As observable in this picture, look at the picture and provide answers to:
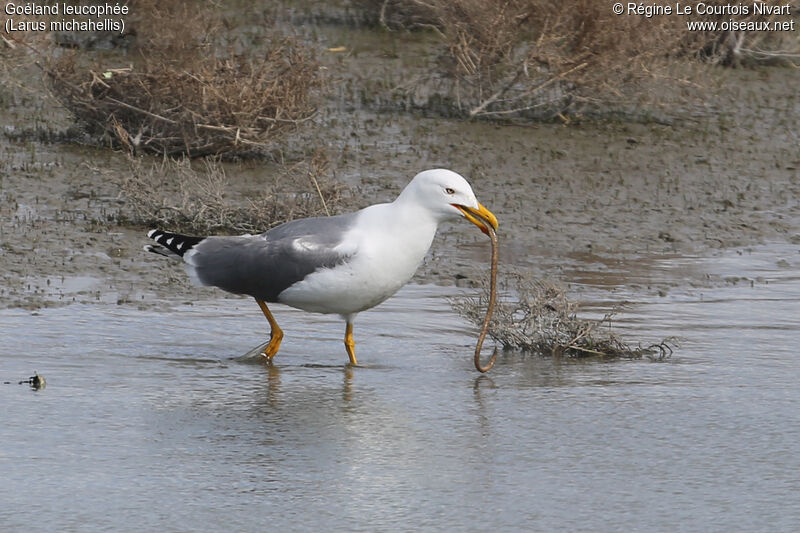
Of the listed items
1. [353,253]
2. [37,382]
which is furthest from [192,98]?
[37,382]

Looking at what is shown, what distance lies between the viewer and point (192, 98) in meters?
11.4

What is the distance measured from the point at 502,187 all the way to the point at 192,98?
8.50ft

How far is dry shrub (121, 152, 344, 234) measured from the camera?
991cm

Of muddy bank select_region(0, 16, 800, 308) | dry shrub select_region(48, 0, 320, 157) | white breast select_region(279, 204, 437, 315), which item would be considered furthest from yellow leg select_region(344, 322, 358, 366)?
dry shrub select_region(48, 0, 320, 157)

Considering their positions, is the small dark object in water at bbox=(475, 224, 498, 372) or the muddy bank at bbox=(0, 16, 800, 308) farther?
the muddy bank at bbox=(0, 16, 800, 308)

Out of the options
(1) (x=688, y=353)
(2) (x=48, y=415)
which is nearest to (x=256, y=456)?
(2) (x=48, y=415)

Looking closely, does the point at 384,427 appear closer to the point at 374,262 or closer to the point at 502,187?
the point at 374,262

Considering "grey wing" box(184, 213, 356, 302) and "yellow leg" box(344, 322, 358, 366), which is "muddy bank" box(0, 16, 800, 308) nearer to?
"grey wing" box(184, 213, 356, 302)

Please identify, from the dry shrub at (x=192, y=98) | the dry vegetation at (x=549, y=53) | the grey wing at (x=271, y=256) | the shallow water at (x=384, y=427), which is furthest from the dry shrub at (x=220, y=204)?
the dry vegetation at (x=549, y=53)

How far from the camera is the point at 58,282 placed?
8.61 metres

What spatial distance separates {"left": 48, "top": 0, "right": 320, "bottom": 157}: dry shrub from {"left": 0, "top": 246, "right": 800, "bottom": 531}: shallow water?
3314mm

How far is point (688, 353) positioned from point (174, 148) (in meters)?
5.58

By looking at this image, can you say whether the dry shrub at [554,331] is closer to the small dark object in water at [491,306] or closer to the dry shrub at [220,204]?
the small dark object in water at [491,306]

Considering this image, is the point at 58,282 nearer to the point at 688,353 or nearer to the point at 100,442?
the point at 100,442
